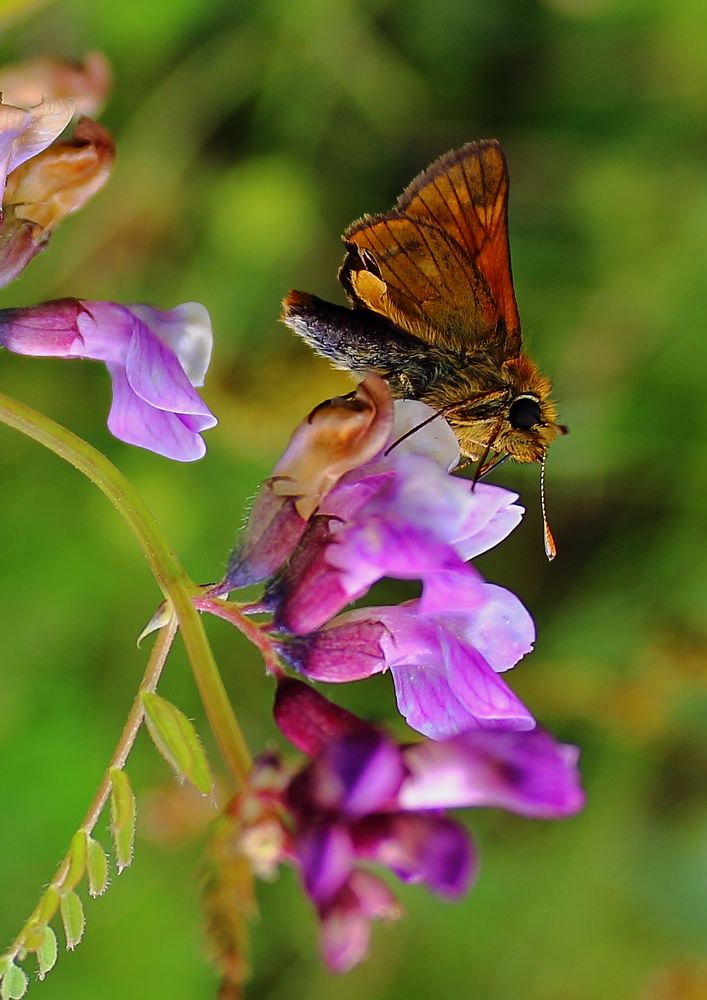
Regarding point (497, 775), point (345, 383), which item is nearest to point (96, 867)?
point (497, 775)

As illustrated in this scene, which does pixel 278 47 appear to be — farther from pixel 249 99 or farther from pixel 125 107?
pixel 125 107

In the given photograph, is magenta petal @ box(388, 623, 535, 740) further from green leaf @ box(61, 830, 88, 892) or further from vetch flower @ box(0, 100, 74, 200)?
vetch flower @ box(0, 100, 74, 200)

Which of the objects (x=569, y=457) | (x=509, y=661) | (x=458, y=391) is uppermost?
(x=458, y=391)

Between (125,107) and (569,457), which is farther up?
(125,107)

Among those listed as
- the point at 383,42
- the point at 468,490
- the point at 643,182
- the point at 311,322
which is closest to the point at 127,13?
the point at 383,42

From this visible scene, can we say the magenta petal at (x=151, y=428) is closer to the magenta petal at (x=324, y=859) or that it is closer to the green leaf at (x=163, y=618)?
the green leaf at (x=163, y=618)

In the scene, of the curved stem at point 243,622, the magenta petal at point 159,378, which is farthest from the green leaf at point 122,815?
the magenta petal at point 159,378
